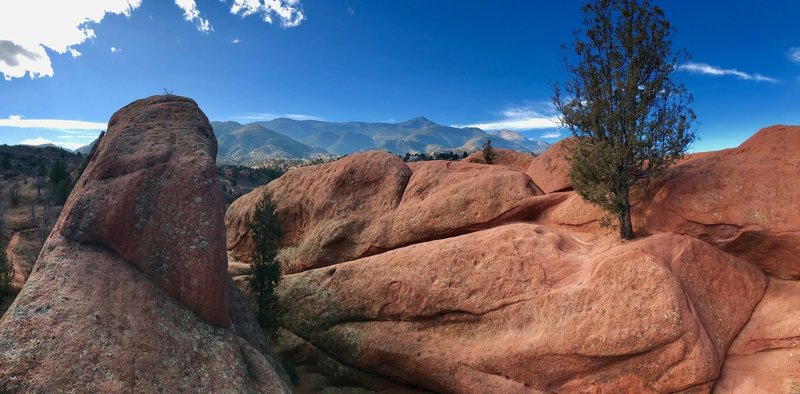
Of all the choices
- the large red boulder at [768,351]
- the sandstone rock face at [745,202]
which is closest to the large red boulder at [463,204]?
the sandstone rock face at [745,202]

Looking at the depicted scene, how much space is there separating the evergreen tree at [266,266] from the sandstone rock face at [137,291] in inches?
227

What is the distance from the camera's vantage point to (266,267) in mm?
A: 26156

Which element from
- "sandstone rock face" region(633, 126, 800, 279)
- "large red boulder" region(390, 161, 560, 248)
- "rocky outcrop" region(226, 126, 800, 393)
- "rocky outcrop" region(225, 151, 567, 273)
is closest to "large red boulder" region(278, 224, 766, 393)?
"rocky outcrop" region(226, 126, 800, 393)

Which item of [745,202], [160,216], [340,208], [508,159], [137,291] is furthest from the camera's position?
[508,159]

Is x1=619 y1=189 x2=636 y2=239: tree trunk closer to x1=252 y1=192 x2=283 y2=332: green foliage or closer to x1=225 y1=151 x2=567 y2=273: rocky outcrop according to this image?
x1=225 y1=151 x2=567 y2=273: rocky outcrop

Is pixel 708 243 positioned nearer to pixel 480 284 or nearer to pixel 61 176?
pixel 480 284

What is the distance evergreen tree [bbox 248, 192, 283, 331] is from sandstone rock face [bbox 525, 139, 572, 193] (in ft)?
59.9

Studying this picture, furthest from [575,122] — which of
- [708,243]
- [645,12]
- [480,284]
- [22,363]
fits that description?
[22,363]

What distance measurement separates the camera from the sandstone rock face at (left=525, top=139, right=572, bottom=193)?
2573 cm

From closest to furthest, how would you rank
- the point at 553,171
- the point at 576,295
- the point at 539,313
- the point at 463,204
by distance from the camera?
the point at 576,295 < the point at 539,313 < the point at 463,204 < the point at 553,171

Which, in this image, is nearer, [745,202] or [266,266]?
→ [745,202]

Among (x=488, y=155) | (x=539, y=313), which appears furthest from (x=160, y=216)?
(x=488, y=155)

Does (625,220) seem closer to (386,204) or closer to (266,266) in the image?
(386,204)

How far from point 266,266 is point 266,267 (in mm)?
74
